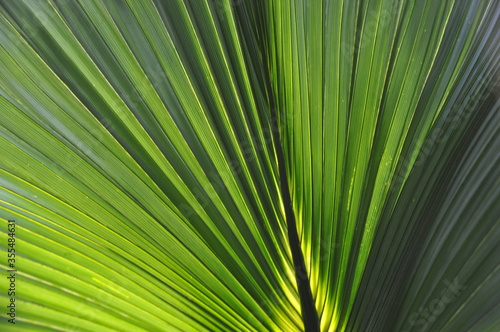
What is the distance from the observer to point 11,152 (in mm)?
649

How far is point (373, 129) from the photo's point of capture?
0.71 m

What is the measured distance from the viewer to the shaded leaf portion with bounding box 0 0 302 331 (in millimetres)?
645

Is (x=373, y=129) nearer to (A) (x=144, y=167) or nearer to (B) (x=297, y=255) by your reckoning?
(B) (x=297, y=255)

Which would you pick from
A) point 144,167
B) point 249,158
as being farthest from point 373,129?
point 144,167

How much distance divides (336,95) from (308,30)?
0.36 feet

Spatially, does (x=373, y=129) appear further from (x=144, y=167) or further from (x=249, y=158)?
(x=144, y=167)

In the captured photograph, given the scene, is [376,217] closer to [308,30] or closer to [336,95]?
[336,95]

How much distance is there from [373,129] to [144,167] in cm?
35

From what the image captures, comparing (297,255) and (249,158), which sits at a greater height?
(249,158)

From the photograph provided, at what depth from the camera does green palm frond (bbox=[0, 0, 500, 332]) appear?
0.65 meters

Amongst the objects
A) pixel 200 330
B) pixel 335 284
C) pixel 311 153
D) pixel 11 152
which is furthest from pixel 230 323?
pixel 11 152

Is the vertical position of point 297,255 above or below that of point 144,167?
below

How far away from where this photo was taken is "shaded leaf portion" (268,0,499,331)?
680 millimetres

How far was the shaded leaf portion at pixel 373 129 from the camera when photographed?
68 cm
